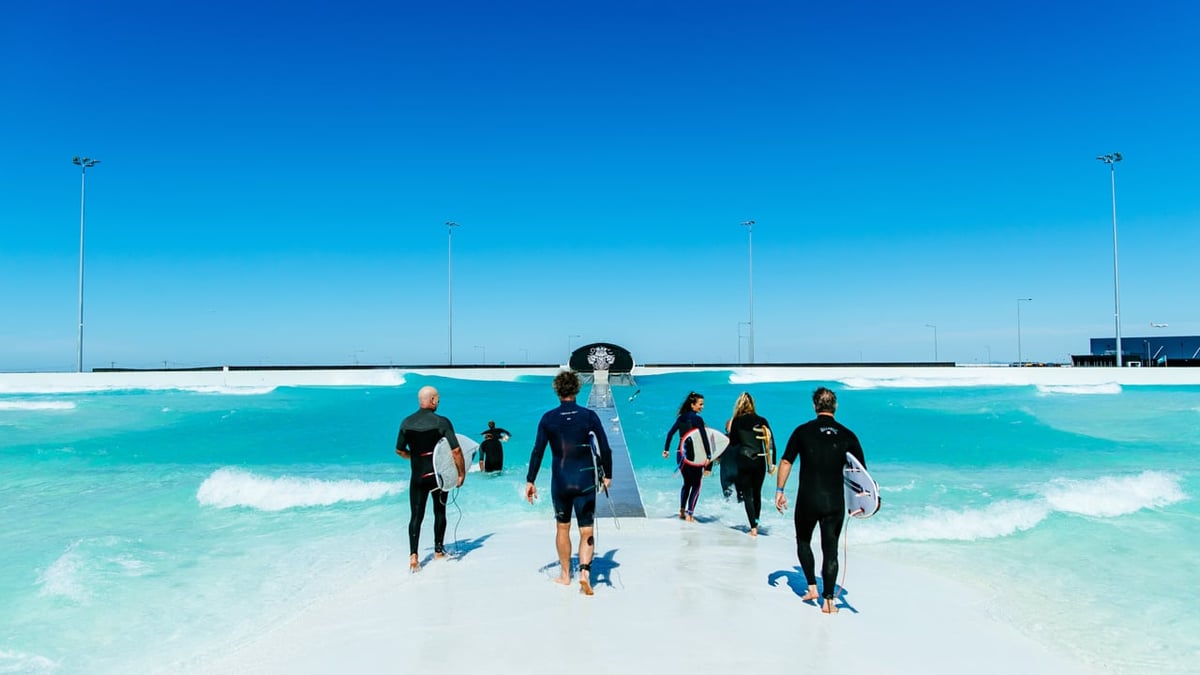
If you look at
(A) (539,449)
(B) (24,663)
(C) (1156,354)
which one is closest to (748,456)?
(A) (539,449)

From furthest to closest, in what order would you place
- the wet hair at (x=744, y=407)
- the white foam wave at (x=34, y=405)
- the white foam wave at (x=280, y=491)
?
the white foam wave at (x=34, y=405), the white foam wave at (x=280, y=491), the wet hair at (x=744, y=407)

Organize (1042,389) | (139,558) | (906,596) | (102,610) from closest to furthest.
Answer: (906,596) → (102,610) → (139,558) → (1042,389)

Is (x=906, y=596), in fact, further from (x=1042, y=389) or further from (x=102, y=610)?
(x=1042, y=389)

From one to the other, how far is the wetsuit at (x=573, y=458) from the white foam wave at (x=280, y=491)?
7.86m

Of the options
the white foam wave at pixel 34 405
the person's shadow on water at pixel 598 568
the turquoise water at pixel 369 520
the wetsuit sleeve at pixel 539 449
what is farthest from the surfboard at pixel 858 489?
the white foam wave at pixel 34 405

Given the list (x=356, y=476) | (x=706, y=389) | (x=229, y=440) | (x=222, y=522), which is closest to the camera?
(x=222, y=522)

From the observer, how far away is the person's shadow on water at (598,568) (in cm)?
579

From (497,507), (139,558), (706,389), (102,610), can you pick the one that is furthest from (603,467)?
(706,389)

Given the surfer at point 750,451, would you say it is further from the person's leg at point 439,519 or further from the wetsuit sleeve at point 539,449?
the person's leg at point 439,519

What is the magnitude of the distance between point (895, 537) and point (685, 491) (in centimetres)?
295

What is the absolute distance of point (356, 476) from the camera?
565 inches

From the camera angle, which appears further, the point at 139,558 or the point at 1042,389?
the point at 1042,389

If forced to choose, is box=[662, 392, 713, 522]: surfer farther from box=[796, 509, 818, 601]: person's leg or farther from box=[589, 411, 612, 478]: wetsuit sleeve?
box=[796, 509, 818, 601]: person's leg

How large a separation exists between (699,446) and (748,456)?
2.05 ft
